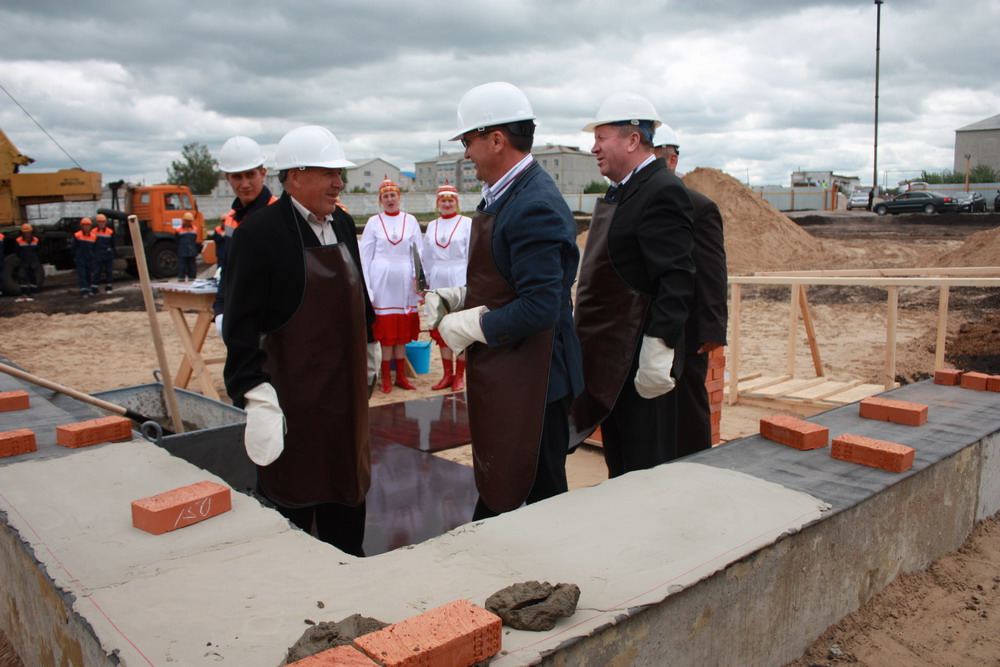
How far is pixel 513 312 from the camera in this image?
231 centimetres

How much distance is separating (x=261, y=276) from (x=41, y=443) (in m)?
1.29

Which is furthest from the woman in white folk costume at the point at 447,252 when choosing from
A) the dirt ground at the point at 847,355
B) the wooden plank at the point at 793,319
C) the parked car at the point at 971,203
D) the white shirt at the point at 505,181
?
the parked car at the point at 971,203

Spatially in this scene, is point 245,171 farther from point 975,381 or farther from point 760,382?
point 760,382

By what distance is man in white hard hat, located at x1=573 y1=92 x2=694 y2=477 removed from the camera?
9.00 feet

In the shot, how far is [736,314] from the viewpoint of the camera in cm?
600

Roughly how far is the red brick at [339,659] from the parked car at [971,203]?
115ft

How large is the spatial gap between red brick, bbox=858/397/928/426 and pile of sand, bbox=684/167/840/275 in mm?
13556

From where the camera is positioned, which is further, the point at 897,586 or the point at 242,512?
the point at 897,586

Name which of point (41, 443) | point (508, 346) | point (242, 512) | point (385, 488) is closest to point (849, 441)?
point (508, 346)

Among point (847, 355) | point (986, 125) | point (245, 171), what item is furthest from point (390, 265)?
point (986, 125)

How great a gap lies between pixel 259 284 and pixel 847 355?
7.83 m

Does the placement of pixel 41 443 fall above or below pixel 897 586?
above

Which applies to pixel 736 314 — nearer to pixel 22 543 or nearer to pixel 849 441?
pixel 849 441

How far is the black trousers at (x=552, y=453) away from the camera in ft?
8.42
